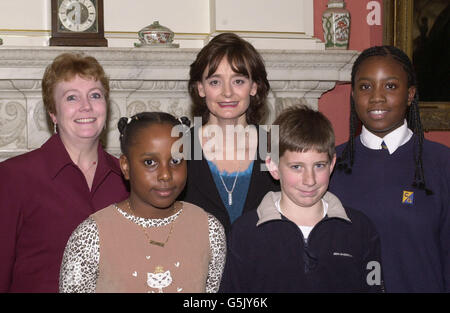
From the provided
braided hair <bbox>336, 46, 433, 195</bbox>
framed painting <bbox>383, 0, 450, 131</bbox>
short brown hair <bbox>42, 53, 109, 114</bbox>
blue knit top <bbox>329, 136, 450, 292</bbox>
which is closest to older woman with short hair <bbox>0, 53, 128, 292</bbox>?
short brown hair <bbox>42, 53, 109, 114</bbox>

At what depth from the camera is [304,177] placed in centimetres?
224

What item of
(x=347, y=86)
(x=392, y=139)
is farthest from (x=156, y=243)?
(x=347, y=86)

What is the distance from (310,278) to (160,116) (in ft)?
2.67

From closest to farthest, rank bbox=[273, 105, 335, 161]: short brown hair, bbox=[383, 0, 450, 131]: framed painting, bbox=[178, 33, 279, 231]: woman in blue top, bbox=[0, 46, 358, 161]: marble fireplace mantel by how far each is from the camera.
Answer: bbox=[273, 105, 335, 161]: short brown hair
bbox=[178, 33, 279, 231]: woman in blue top
bbox=[0, 46, 358, 161]: marble fireplace mantel
bbox=[383, 0, 450, 131]: framed painting

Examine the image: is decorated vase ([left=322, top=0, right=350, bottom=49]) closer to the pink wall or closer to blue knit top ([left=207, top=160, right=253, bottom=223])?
the pink wall

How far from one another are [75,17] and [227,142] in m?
1.65

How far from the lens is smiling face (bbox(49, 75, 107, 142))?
2.54m

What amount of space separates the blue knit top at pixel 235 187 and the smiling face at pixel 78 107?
561 mm

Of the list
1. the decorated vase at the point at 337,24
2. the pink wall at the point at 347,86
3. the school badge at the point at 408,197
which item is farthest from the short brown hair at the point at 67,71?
the pink wall at the point at 347,86

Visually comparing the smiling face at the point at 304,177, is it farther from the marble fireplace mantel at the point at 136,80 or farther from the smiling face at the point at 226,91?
the marble fireplace mantel at the point at 136,80

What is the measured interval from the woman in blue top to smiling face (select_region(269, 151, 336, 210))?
39cm

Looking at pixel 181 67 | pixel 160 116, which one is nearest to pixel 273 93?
pixel 181 67
